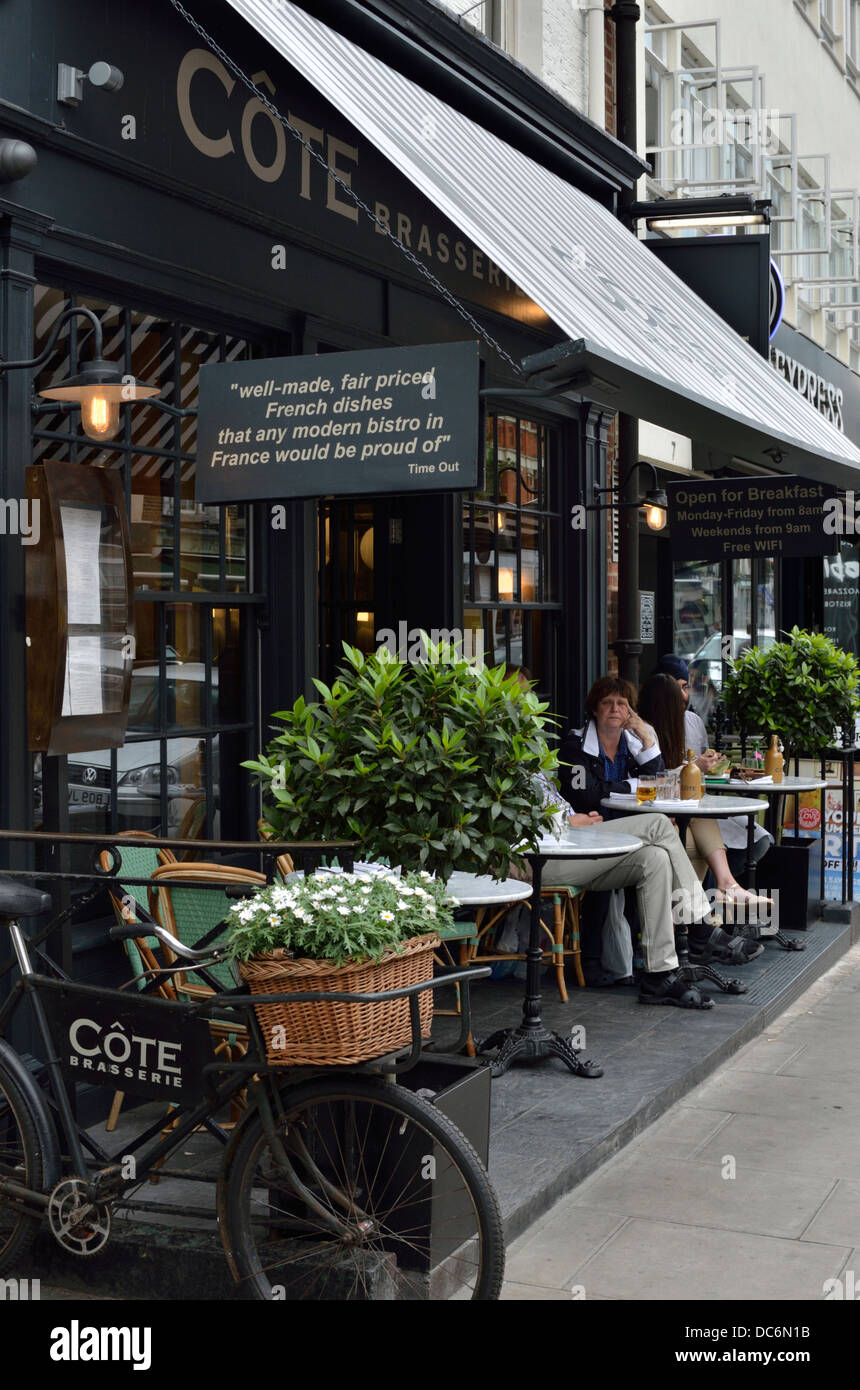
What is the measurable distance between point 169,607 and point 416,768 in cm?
208

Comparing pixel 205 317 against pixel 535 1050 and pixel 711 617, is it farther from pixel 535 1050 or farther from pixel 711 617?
pixel 711 617

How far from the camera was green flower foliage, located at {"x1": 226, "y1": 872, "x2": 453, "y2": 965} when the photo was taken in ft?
11.5

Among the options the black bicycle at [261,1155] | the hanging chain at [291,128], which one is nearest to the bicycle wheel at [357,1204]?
the black bicycle at [261,1155]

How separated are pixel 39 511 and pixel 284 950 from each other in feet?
6.50

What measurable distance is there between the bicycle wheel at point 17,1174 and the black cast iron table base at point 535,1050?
2423 millimetres

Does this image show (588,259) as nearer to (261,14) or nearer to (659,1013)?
(261,14)

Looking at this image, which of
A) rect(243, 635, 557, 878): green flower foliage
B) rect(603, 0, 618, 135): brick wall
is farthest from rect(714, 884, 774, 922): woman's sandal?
rect(603, 0, 618, 135): brick wall

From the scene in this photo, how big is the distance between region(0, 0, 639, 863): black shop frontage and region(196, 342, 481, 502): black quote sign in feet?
0.42

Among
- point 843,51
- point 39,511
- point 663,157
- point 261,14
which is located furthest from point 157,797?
point 843,51

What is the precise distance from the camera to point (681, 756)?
8.47 metres

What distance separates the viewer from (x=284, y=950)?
140 inches

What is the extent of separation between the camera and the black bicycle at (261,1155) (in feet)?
11.8

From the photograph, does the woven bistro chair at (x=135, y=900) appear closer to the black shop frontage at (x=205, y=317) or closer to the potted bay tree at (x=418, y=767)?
the black shop frontage at (x=205, y=317)

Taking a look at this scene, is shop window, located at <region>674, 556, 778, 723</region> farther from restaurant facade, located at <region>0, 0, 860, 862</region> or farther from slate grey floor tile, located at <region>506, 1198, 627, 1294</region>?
slate grey floor tile, located at <region>506, 1198, 627, 1294</region>
